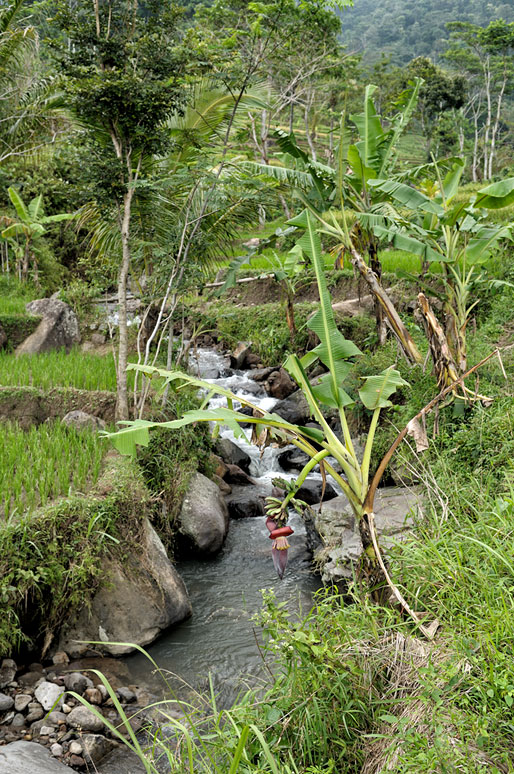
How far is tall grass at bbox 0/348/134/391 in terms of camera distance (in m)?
7.90

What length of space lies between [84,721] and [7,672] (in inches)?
27.1

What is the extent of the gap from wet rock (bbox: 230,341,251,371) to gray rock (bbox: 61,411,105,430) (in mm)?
5464

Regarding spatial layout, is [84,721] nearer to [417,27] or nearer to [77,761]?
[77,761]

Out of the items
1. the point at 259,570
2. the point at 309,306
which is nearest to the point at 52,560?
the point at 259,570

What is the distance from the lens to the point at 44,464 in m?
5.29

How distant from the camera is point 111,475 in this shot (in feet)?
17.5

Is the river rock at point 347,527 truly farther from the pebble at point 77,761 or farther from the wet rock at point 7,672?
the wet rock at point 7,672

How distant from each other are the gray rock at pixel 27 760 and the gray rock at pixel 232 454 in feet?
17.3

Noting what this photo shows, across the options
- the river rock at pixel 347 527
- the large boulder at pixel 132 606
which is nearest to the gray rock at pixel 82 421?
the large boulder at pixel 132 606

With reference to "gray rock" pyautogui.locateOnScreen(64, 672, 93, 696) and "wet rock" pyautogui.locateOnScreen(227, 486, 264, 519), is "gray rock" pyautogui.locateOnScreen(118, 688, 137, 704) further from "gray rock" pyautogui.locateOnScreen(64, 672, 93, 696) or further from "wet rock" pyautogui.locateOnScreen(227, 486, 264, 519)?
Result: "wet rock" pyautogui.locateOnScreen(227, 486, 264, 519)

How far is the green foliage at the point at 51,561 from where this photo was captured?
13.4 feet

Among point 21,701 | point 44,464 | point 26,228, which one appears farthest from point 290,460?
point 26,228

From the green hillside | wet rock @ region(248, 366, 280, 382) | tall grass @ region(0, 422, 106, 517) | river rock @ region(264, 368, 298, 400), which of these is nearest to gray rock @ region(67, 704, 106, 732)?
tall grass @ region(0, 422, 106, 517)

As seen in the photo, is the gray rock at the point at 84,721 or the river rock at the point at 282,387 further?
the river rock at the point at 282,387
